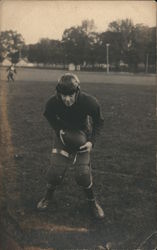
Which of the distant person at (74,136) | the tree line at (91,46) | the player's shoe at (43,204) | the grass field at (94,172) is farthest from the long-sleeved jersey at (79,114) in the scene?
the player's shoe at (43,204)

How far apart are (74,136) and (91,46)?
0.81 m

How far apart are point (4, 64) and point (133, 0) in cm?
116

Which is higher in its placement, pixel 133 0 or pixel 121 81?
pixel 133 0

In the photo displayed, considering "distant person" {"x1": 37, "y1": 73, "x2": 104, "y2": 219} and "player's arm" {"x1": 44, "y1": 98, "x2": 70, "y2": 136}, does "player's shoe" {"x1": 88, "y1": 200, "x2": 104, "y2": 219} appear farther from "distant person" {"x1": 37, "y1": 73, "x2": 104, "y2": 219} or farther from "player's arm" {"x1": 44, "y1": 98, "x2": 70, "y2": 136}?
"player's arm" {"x1": 44, "y1": 98, "x2": 70, "y2": 136}

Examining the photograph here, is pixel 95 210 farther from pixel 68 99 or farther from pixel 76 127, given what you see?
pixel 68 99

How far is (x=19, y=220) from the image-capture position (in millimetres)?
2697

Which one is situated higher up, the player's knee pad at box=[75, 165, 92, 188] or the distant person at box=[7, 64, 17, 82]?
the distant person at box=[7, 64, 17, 82]

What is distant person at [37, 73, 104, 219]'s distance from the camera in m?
2.66

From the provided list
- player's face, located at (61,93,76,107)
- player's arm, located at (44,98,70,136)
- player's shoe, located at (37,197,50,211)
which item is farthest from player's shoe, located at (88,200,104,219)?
player's face, located at (61,93,76,107)

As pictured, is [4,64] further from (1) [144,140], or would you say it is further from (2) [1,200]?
(1) [144,140]

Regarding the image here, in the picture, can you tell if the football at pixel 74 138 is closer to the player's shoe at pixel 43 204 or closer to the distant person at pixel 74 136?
the distant person at pixel 74 136

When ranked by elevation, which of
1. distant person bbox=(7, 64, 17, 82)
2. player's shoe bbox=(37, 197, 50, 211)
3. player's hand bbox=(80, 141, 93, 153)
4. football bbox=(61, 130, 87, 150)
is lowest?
player's shoe bbox=(37, 197, 50, 211)

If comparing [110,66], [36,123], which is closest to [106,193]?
[36,123]

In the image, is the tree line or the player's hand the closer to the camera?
the player's hand
